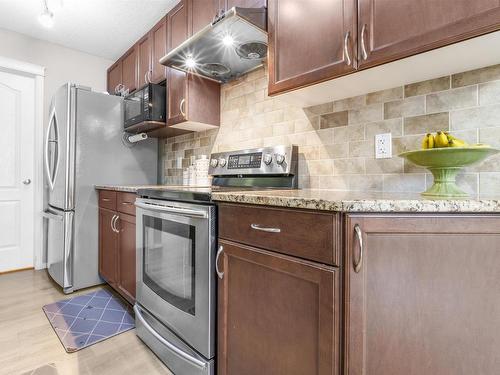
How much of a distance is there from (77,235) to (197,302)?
1696 mm

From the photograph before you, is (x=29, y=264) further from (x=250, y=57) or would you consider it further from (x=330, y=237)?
(x=330, y=237)

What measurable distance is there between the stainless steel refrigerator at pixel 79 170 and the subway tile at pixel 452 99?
2.48m

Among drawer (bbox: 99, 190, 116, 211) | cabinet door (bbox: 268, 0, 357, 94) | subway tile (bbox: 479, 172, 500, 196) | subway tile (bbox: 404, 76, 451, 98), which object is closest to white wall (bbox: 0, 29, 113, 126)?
drawer (bbox: 99, 190, 116, 211)

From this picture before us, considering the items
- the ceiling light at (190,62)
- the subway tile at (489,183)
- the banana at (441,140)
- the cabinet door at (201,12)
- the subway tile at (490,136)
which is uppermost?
the cabinet door at (201,12)

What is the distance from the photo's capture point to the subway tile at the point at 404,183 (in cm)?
118

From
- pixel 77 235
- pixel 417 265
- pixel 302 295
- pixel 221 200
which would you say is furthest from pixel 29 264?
pixel 417 265

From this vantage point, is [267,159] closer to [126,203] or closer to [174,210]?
[174,210]

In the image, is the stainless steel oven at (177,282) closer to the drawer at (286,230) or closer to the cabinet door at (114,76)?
the drawer at (286,230)

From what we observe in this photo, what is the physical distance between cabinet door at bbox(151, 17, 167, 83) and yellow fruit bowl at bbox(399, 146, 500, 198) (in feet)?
6.83

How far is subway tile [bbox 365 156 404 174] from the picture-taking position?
124 centimetres

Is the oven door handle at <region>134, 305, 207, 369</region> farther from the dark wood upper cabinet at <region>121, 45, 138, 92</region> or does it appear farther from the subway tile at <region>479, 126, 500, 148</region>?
the dark wood upper cabinet at <region>121, 45, 138, 92</region>

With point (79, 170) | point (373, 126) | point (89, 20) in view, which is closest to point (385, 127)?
point (373, 126)

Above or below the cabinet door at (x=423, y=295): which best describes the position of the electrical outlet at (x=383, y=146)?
above

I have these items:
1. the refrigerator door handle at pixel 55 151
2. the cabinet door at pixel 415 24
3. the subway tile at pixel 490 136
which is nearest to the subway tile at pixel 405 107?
the subway tile at pixel 490 136
